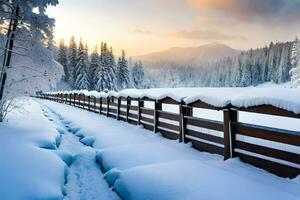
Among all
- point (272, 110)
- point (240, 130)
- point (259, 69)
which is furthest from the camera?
point (259, 69)

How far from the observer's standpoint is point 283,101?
4.64 meters

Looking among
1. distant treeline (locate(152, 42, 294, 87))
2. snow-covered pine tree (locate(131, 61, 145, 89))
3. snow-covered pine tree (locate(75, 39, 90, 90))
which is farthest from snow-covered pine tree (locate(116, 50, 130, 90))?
distant treeline (locate(152, 42, 294, 87))

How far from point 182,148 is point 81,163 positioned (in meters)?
2.47

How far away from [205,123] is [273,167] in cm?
221

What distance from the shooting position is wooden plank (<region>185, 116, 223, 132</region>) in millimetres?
6512

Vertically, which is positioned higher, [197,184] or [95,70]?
[95,70]

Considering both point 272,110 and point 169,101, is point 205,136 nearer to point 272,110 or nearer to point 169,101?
point 169,101

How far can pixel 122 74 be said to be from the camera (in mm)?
72688

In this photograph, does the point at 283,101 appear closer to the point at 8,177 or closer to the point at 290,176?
the point at 290,176

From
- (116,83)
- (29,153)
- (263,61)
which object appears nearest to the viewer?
(29,153)

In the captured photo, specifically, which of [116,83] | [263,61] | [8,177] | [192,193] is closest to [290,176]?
[192,193]

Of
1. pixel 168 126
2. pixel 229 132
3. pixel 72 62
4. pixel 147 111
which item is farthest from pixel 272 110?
pixel 72 62

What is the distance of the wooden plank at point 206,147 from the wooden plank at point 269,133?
0.81m

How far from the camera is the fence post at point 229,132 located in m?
5.94
